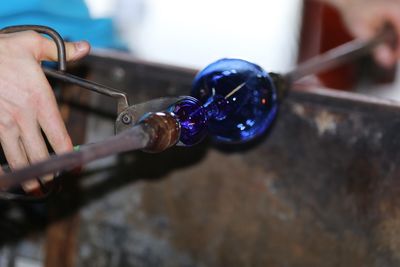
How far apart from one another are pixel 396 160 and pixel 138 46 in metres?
2.33

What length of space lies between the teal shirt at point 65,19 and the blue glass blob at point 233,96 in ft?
1.39

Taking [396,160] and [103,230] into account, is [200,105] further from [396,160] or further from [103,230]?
[103,230]

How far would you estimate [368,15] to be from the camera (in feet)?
4.41

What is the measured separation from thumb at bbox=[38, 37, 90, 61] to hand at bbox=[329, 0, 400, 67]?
2.78 ft

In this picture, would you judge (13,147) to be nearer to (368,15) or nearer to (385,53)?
(368,15)

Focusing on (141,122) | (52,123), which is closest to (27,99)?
(52,123)

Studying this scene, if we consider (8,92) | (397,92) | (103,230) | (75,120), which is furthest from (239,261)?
(397,92)

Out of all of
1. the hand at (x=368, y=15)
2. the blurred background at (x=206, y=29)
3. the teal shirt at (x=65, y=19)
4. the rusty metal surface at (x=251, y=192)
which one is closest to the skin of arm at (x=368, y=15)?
the hand at (x=368, y=15)

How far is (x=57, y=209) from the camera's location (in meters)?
1.18

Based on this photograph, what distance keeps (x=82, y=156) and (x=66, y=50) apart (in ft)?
0.73

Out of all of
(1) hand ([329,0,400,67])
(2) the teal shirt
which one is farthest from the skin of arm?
(2) the teal shirt

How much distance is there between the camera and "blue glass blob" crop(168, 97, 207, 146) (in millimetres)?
619

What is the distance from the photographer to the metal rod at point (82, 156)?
0.42 metres

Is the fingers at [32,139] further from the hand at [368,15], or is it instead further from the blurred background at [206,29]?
the blurred background at [206,29]
